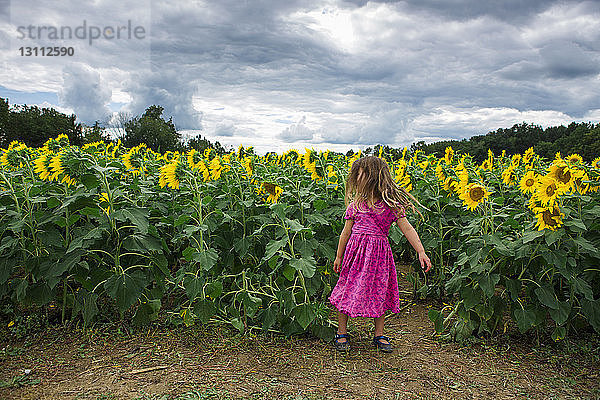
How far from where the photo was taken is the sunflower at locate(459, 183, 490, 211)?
3.84 metres

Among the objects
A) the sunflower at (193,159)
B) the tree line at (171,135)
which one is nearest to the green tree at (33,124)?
the tree line at (171,135)

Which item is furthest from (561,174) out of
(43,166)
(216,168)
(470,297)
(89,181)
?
(43,166)

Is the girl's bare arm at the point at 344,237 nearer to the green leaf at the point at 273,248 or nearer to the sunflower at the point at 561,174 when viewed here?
the green leaf at the point at 273,248

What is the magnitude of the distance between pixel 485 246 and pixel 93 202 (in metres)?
3.14

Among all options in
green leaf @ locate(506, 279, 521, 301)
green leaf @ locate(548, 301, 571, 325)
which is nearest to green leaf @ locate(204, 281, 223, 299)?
green leaf @ locate(506, 279, 521, 301)

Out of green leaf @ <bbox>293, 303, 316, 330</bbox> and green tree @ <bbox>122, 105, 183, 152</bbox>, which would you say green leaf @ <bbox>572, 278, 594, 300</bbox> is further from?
green tree @ <bbox>122, 105, 183, 152</bbox>

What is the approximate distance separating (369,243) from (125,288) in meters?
1.93

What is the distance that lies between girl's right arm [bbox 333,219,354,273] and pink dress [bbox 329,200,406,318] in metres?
0.03

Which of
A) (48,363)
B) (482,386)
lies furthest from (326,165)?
(48,363)

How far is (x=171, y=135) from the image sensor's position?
59.3 m

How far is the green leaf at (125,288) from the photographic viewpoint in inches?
146

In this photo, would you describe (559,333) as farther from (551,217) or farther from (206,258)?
(206,258)

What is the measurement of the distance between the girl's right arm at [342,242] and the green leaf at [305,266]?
10.5 inches

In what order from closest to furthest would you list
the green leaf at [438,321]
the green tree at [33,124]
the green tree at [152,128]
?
the green leaf at [438,321]
the green tree at [33,124]
the green tree at [152,128]
